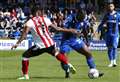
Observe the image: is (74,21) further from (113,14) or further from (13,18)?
(13,18)

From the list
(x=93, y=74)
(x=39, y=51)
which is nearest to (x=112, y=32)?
(x=93, y=74)

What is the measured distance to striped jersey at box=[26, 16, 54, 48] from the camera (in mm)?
15273

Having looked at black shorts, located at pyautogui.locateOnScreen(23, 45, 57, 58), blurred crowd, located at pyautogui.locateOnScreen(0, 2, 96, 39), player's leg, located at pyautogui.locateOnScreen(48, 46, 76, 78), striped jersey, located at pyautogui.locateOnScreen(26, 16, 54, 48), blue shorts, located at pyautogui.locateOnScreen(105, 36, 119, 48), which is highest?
striped jersey, located at pyautogui.locateOnScreen(26, 16, 54, 48)

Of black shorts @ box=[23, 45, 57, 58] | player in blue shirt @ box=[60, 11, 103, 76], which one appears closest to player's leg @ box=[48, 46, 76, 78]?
black shorts @ box=[23, 45, 57, 58]

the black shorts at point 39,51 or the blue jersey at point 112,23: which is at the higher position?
the black shorts at point 39,51

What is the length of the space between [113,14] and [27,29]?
19.7 ft

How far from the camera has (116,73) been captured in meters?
17.6

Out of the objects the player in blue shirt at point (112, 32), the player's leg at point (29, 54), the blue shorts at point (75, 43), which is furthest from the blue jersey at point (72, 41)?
the player in blue shirt at point (112, 32)

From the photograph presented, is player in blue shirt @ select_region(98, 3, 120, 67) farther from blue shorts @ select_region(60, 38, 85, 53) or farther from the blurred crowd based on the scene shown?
the blurred crowd

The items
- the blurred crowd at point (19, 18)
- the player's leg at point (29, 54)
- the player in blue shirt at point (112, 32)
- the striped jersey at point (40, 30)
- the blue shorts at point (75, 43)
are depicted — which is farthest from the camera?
the blurred crowd at point (19, 18)

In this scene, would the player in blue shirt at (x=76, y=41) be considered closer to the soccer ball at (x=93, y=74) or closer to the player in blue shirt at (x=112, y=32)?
the soccer ball at (x=93, y=74)

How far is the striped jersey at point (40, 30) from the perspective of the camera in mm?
15273

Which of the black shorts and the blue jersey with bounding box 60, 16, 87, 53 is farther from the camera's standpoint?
the blue jersey with bounding box 60, 16, 87, 53

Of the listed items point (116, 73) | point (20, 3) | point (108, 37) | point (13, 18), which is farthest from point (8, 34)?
point (116, 73)
